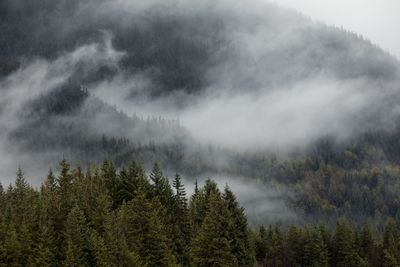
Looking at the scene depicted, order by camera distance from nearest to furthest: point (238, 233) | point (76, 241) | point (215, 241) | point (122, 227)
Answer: point (215, 241), point (76, 241), point (122, 227), point (238, 233)

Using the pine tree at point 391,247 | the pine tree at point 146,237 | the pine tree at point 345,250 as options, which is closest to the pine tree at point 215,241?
the pine tree at point 146,237

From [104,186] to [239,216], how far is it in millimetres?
35180

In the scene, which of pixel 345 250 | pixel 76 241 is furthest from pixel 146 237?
pixel 345 250

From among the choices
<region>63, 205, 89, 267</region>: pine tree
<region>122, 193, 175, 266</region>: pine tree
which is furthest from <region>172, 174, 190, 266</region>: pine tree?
<region>63, 205, 89, 267</region>: pine tree

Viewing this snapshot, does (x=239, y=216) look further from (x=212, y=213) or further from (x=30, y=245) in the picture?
(x=30, y=245)

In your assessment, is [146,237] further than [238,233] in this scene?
No

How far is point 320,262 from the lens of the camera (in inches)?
5758

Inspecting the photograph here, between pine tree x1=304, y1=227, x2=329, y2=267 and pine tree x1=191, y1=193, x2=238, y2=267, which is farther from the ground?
pine tree x1=304, y1=227, x2=329, y2=267

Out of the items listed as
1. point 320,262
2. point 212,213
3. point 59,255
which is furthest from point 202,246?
point 320,262

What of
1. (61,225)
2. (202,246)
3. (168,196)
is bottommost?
(202,246)

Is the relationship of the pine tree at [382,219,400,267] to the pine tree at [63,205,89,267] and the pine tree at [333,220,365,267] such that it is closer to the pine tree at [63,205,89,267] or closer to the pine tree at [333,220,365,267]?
the pine tree at [333,220,365,267]

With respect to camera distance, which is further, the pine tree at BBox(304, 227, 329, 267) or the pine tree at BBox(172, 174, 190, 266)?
the pine tree at BBox(304, 227, 329, 267)

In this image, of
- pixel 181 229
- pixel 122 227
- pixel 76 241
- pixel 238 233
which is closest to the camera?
pixel 76 241

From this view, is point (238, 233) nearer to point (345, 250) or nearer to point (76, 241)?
point (76, 241)
